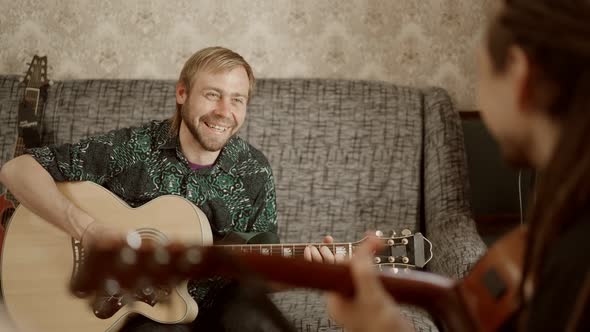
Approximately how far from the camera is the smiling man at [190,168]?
2.02m

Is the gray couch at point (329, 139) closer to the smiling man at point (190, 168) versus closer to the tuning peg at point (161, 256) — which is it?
the smiling man at point (190, 168)

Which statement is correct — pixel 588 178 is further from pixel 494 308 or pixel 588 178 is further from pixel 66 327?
pixel 66 327

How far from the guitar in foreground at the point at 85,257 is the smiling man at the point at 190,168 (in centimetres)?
5

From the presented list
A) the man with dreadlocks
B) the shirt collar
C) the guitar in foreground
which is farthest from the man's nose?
the man with dreadlocks

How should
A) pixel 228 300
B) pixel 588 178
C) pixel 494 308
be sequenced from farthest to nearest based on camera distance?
pixel 228 300
pixel 494 308
pixel 588 178

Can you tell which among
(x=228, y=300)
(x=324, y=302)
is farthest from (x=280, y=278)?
(x=324, y=302)

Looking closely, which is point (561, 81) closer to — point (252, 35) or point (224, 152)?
point (224, 152)

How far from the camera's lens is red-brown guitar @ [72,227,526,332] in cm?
99

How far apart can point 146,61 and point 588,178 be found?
2096 millimetres


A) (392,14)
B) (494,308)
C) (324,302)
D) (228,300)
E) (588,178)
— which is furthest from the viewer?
(392,14)

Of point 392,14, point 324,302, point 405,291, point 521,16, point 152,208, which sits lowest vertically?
point 324,302

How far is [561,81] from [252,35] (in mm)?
1898

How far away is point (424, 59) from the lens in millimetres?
2721

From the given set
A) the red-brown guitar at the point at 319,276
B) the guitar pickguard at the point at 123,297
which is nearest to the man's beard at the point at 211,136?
the guitar pickguard at the point at 123,297
